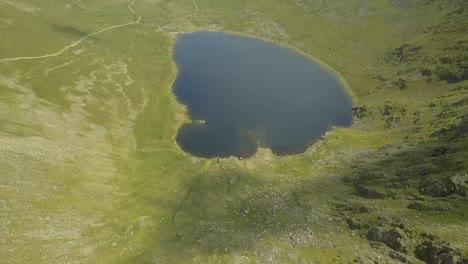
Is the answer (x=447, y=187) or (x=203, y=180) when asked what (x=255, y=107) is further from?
(x=447, y=187)

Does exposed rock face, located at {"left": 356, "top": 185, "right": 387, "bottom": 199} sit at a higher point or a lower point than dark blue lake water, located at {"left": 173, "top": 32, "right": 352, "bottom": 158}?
higher

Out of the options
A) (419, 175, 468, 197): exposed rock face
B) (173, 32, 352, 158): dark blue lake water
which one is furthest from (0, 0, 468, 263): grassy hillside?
(173, 32, 352, 158): dark blue lake water

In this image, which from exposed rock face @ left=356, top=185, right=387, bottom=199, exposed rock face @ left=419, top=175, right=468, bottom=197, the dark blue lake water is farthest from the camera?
the dark blue lake water

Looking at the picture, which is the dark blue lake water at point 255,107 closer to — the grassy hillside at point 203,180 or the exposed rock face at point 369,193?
the grassy hillside at point 203,180

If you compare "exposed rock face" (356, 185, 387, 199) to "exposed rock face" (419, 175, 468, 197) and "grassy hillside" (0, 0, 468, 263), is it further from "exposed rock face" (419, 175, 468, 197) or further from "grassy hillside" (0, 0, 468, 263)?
"exposed rock face" (419, 175, 468, 197)

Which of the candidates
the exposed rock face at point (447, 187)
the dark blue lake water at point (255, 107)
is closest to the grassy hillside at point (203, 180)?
the exposed rock face at point (447, 187)

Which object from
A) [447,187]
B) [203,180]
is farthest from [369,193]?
[203,180]

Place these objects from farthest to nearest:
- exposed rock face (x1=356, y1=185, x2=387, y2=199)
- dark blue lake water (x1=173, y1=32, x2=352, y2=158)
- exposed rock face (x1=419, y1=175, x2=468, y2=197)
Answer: dark blue lake water (x1=173, y1=32, x2=352, y2=158)
exposed rock face (x1=356, y1=185, x2=387, y2=199)
exposed rock face (x1=419, y1=175, x2=468, y2=197)
